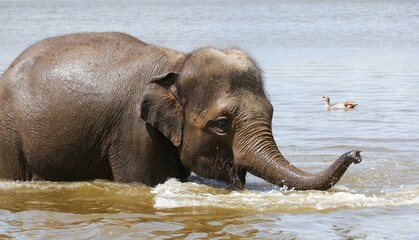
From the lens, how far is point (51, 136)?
35.7 feet

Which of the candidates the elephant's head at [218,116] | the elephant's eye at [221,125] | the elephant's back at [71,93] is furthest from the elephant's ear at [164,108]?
the elephant's eye at [221,125]

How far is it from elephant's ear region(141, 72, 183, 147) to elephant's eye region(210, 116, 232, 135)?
0.35 m

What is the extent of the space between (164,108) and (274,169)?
130 centimetres

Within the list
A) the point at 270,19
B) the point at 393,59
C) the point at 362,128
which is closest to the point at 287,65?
the point at 393,59

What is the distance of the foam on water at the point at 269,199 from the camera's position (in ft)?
33.2

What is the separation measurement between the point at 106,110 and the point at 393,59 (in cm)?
2156

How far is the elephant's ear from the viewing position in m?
10.5

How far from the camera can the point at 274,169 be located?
10.0 m

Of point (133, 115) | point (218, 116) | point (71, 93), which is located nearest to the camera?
point (218, 116)

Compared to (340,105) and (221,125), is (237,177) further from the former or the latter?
(340,105)

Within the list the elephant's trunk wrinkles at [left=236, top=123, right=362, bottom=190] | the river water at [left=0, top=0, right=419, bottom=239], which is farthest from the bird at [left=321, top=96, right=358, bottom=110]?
the elephant's trunk wrinkles at [left=236, top=123, right=362, bottom=190]

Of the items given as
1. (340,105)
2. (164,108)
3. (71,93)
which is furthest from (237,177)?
(340,105)

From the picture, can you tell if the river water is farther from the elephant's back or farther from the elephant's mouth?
the elephant's back

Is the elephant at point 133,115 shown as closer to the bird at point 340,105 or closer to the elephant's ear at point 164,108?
the elephant's ear at point 164,108
